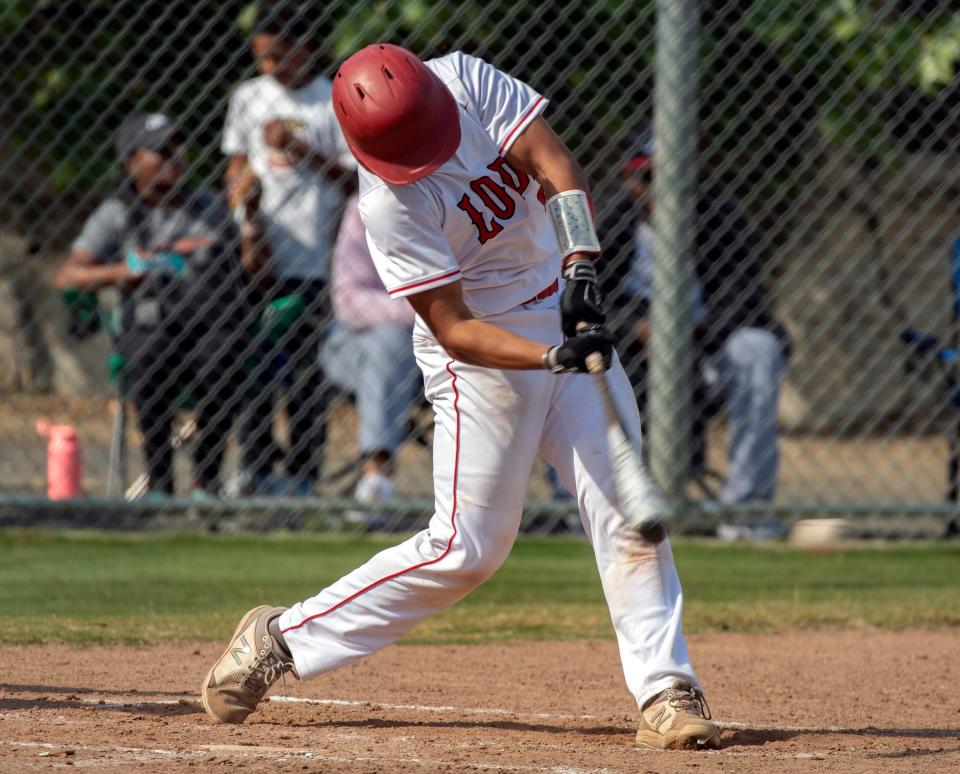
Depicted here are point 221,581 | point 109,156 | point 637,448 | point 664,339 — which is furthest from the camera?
point 109,156

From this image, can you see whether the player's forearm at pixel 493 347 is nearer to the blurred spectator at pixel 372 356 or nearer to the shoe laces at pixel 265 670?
the shoe laces at pixel 265 670

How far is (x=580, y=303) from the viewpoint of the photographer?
3.51 m

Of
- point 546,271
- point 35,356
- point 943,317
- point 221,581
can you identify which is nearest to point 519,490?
point 546,271

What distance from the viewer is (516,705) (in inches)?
173

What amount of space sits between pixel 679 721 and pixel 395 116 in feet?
5.29

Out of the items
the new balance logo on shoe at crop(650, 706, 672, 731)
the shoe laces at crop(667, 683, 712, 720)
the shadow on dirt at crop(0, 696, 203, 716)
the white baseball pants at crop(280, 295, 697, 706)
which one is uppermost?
the white baseball pants at crop(280, 295, 697, 706)

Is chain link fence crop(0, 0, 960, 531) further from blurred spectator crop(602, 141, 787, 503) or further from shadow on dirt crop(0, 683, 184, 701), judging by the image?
shadow on dirt crop(0, 683, 184, 701)

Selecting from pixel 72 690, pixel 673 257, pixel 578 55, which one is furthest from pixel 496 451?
pixel 578 55

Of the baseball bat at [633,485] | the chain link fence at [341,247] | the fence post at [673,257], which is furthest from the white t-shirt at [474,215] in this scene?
the chain link fence at [341,247]

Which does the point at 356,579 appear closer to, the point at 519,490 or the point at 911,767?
the point at 519,490

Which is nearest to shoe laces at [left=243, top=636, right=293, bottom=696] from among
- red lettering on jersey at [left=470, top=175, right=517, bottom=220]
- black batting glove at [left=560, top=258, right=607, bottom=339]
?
black batting glove at [left=560, top=258, right=607, bottom=339]

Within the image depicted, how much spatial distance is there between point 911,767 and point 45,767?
6.50 ft

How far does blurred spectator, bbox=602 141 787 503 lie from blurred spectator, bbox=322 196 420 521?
1110mm

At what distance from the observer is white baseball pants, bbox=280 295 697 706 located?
3.84 metres
